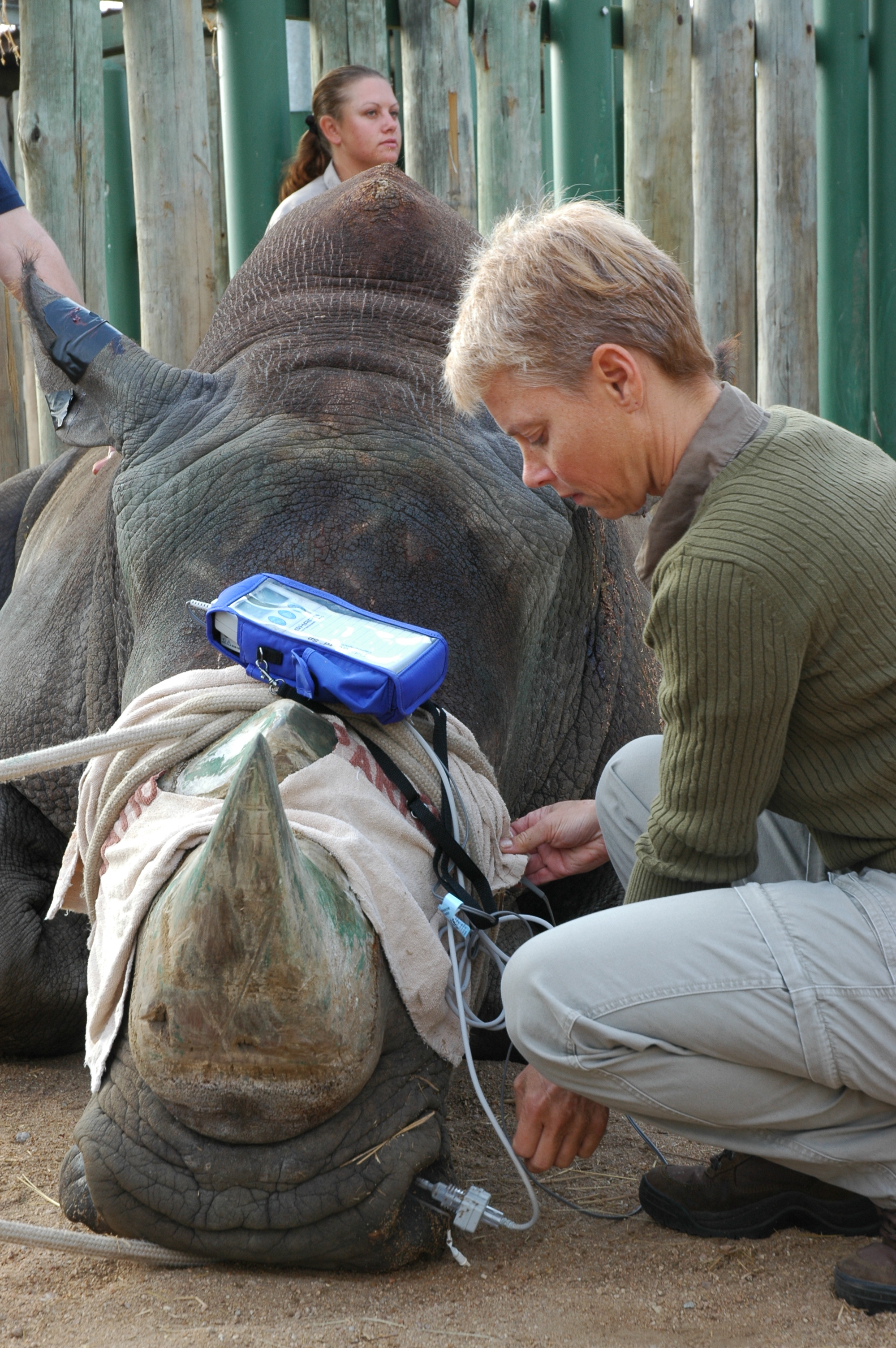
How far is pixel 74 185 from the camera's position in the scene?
5.13 meters

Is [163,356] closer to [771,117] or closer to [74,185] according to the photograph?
[74,185]

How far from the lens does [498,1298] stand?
2.19 metres

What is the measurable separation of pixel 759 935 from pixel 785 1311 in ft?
1.80

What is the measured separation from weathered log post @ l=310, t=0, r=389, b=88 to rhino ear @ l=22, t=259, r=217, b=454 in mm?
2737

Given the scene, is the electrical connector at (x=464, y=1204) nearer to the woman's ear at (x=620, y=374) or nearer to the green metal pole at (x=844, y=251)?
A: the woman's ear at (x=620, y=374)

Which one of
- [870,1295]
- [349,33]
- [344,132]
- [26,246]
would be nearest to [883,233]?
[349,33]

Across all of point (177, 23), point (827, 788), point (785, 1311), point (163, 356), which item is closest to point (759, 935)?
point (827, 788)

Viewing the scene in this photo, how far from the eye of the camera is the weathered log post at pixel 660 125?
6.23 m

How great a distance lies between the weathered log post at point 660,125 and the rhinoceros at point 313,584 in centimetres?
289

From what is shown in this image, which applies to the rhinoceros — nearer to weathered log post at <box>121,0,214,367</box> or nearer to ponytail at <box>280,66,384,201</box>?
weathered log post at <box>121,0,214,367</box>

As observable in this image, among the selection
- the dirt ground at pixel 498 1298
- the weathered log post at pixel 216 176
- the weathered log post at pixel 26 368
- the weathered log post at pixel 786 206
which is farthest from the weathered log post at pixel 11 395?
the dirt ground at pixel 498 1298

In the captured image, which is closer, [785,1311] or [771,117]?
[785,1311]

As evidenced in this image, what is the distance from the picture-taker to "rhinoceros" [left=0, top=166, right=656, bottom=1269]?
7.14 ft

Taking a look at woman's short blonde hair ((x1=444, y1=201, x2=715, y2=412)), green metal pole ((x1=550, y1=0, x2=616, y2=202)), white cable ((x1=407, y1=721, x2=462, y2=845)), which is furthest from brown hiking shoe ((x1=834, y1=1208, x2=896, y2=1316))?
green metal pole ((x1=550, y1=0, x2=616, y2=202))
